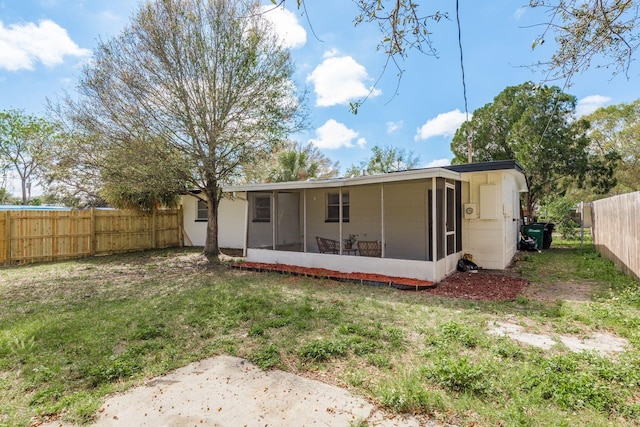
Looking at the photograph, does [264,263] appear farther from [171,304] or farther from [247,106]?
[247,106]

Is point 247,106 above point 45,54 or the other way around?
the other way around

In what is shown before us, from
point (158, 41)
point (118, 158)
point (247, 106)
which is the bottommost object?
point (118, 158)

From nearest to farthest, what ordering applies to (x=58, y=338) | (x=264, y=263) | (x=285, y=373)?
(x=285, y=373)
(x=58, y=338)
(x=264, y=263)

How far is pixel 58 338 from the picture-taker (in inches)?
156

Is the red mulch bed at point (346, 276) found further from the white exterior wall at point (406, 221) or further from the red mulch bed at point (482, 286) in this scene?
the white exterior wall at point (406, 221)

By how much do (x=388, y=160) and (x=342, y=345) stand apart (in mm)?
23839

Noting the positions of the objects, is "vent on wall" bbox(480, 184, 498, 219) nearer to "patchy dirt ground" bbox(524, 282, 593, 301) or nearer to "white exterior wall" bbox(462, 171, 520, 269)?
"white exterior wall" bbox(462, 171, 520, 269)

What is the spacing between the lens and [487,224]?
828cm

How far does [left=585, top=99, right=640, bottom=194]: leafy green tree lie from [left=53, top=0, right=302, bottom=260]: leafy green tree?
21.5 metres

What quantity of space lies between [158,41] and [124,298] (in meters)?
6.97

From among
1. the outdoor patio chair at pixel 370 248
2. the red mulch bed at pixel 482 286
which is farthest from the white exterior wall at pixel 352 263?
the red mulch bed at pixel 482 286

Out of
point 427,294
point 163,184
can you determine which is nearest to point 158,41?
point 163,184

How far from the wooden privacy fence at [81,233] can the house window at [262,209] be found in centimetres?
564

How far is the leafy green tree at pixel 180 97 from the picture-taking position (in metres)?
8.91
